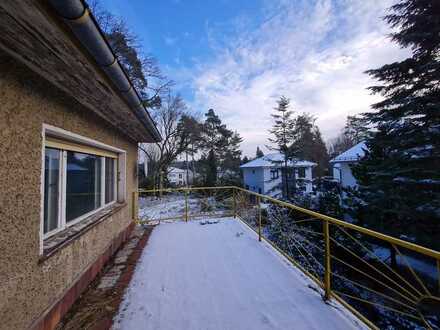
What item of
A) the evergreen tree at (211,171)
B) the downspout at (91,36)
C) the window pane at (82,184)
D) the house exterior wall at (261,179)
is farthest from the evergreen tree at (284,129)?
the downspout at (91,36)

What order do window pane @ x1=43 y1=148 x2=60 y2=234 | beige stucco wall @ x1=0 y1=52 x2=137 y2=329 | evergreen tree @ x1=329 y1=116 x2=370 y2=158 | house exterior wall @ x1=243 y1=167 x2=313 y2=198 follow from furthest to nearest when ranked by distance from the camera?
evergreen tree @ x1=329 y1=116 x2=370 y2=158
house exterior wall @ x1=243 y1=167 x2=313 y2=198
window pane @ x1=43 y1=148 x2=60 y2=234
beige stucco wall @ x1=0 y1=52 x2=137 y2=329

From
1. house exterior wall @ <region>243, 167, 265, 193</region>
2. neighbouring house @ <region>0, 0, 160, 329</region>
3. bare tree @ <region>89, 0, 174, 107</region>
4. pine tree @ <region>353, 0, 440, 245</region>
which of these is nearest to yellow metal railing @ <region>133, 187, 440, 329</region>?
pine tree @ <region>353, 0, 440, 245</region>

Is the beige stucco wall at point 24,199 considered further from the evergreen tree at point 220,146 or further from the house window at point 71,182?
the evergreen tree at point 220,146

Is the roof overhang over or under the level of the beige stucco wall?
over

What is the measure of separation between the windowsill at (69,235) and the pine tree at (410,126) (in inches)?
266

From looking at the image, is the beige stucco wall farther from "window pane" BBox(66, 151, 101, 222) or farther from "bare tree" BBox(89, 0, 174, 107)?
"bare tree" BBox(89, 0, 174, 107)

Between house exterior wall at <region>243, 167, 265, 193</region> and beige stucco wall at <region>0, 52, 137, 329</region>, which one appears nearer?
beige stucco wall at <region>0, 52, 137, 329</region>

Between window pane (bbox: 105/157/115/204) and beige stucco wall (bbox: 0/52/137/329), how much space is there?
6.53 ft

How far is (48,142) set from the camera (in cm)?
211

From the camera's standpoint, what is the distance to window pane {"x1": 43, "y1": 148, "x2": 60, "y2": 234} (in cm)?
209

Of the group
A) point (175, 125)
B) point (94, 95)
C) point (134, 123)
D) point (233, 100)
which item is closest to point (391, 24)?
point (233, 100)

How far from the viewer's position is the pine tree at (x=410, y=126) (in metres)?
5.30

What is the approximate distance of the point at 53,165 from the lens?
2.25 m

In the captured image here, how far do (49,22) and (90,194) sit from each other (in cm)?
277
